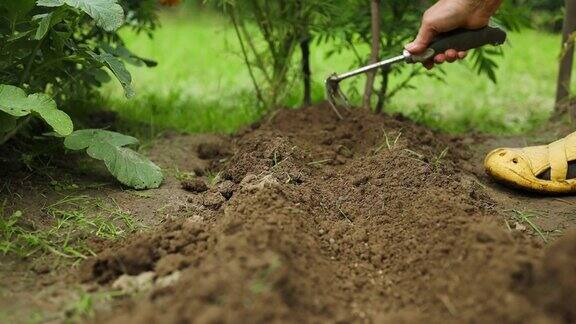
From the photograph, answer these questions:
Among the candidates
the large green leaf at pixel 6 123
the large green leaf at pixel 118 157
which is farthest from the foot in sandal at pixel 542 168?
the large green leaf at pixel 6 123

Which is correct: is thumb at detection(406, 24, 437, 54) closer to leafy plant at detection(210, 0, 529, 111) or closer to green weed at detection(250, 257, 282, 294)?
leafy plant at detection(210, 0, 529, 111)

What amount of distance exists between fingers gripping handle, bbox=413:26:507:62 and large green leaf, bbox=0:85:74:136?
1.39 m

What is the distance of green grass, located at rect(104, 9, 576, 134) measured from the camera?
3910 millimetres

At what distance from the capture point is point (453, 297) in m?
1.70

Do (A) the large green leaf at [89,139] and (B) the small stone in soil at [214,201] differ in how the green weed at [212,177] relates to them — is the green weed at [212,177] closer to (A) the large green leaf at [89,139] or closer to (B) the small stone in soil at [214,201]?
(B) the small stone in soil at [214,201]

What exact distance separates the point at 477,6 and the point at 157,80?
293 cm

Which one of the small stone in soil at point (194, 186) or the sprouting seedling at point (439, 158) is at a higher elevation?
the sprouting seedling at point (439, 158)

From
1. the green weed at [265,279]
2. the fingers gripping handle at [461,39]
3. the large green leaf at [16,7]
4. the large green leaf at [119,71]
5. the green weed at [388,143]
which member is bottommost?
the green weed at [388,143]

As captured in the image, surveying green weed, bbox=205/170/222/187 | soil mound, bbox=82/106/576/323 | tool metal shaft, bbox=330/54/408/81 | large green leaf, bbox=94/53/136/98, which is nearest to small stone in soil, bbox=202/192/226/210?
soil mound, bbox=82/106/576/323

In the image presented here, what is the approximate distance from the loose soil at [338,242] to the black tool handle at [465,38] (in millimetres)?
397

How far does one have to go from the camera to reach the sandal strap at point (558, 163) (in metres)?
2.75

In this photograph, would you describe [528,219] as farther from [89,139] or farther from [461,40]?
[89,139]

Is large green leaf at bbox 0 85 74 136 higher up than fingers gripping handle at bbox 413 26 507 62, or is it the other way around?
fingers gripping handle at bbox 413 26 507 62

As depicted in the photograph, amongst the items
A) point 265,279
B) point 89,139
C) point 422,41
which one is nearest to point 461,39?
point 422,41
